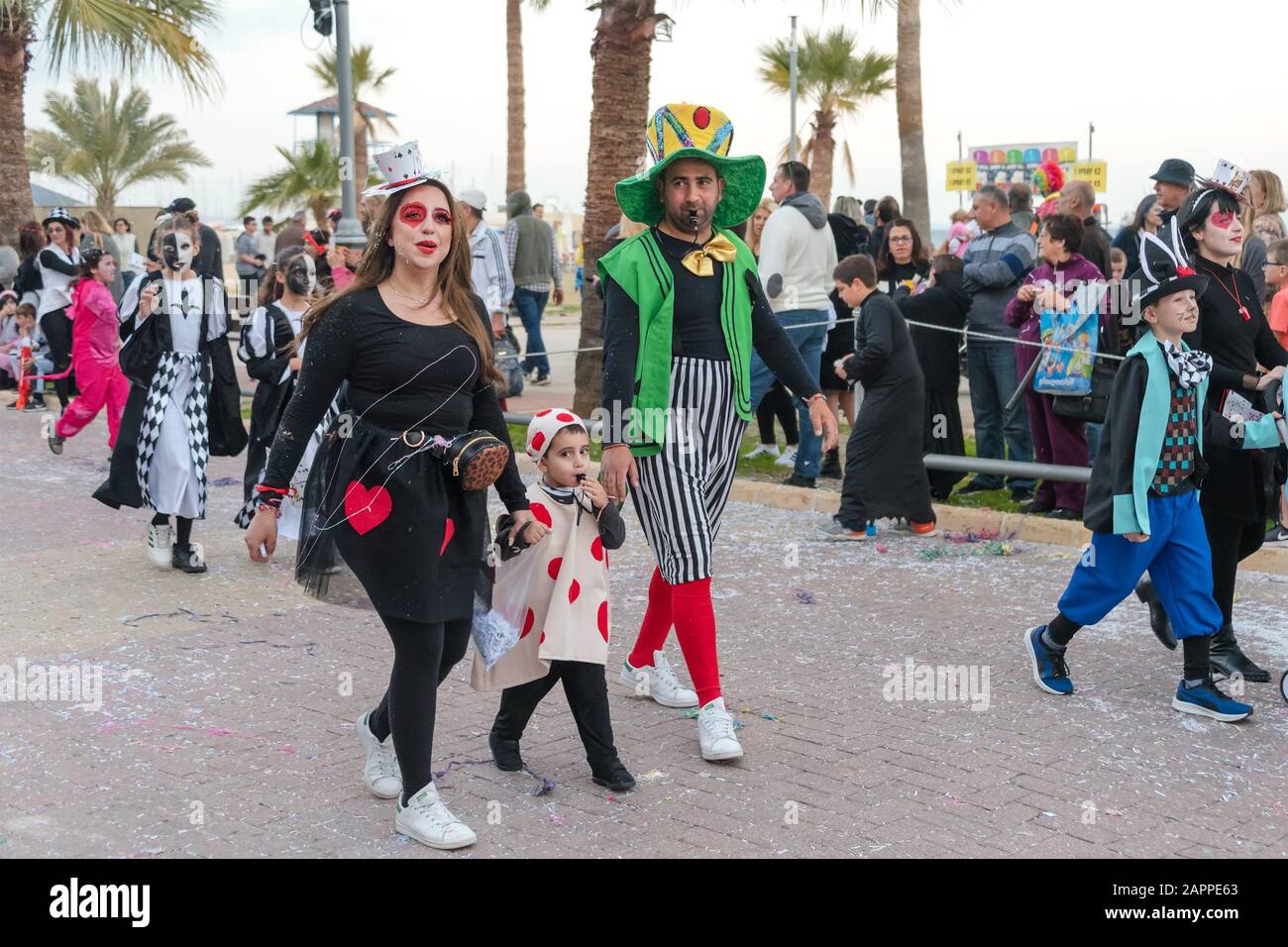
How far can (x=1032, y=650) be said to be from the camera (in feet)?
19.1

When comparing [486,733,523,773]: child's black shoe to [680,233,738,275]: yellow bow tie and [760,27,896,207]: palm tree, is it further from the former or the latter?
[760,27,896,207]: palm tree

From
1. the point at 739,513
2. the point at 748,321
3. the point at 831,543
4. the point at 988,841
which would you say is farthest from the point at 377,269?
the point at 739,513

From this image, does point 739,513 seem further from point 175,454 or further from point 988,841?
point 988,841

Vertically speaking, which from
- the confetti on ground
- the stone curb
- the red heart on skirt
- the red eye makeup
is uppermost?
the red eye makeup

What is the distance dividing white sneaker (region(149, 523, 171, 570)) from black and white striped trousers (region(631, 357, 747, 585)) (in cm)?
369

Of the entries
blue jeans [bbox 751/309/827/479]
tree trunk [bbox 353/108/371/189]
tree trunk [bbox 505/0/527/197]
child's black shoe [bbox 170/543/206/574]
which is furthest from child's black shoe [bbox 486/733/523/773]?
tree trunk [bbox 353/108/371/189]

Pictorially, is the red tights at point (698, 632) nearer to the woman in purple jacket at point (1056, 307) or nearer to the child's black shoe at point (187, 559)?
the child's black shoe at point (187, 559)

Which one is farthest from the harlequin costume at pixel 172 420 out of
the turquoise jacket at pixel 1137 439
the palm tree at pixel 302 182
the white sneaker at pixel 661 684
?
the palm tree at pixel 302 182

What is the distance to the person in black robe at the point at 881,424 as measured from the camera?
8508 mm

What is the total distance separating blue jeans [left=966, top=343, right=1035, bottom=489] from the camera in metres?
9.59

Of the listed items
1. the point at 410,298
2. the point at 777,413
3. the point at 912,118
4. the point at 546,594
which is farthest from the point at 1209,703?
the point at 912,118

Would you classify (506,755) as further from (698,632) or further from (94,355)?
(94,355)

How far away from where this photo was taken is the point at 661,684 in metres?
5.62

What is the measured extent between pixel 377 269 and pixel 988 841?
2.40 metres
